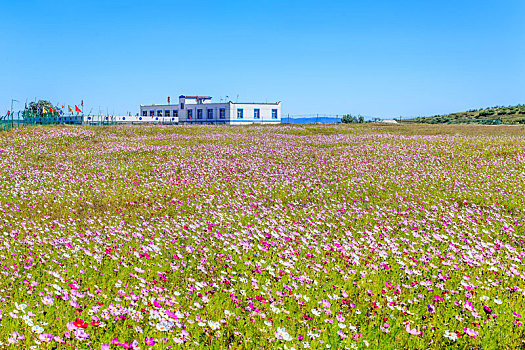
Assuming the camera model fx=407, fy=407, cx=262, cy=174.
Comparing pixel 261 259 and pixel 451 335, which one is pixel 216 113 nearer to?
pixel 261 259

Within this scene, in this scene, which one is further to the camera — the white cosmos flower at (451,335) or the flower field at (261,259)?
the flower field at (261,259)

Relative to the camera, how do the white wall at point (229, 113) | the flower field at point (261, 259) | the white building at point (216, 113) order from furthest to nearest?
the white building at point (216, 113) → the white wall at point (229, 113) → the flower field at point (261, 259)

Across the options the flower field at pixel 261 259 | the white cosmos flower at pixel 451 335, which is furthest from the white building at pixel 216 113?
the white cosmos flower at pixel 451 335

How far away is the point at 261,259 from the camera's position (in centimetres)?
829

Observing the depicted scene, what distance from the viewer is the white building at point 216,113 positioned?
104438 millimetres

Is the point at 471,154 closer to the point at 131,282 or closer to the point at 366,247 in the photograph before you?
the point at 366,247

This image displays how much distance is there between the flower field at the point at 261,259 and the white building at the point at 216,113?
84.4 metres

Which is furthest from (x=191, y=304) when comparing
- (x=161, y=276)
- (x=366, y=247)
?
(x=366, y=247)

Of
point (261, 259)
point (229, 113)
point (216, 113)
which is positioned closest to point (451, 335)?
point (261, 259)

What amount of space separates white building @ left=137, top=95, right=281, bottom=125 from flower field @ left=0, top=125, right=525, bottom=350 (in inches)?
3322

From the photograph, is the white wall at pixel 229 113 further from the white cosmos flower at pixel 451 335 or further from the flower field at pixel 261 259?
the white cosmos flower at pixel 451 335

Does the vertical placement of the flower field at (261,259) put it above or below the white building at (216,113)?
below

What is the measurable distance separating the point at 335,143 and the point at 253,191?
2358 centimetres

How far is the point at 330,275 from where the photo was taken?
7.67m
